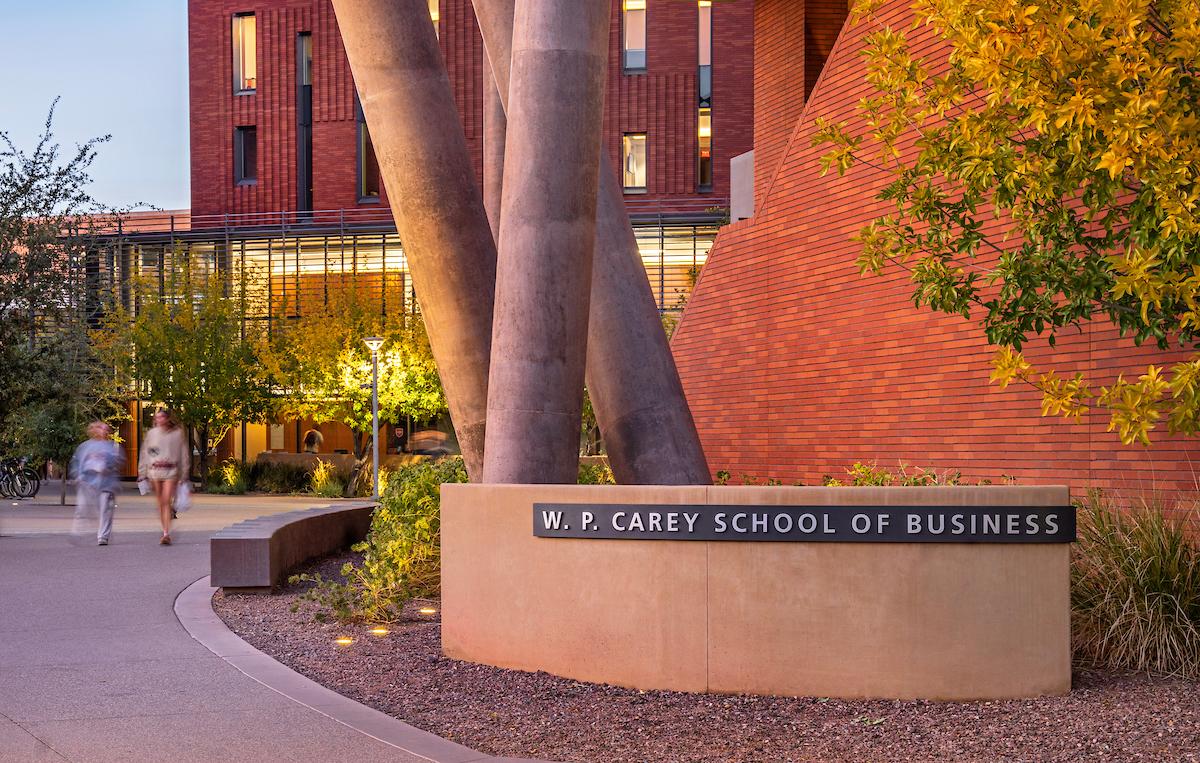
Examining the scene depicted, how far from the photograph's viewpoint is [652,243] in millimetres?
40000

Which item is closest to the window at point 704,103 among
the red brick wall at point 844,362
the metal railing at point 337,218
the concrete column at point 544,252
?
the metal railing at point 337,218

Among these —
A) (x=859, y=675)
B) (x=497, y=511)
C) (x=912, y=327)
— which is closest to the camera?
(x=859, y=675)

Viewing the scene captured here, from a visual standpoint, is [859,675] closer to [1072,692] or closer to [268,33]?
[1072,692]

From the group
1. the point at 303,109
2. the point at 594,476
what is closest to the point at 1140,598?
the point at 594,476

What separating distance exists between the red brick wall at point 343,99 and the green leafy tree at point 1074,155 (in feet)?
108

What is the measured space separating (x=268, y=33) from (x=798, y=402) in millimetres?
33615

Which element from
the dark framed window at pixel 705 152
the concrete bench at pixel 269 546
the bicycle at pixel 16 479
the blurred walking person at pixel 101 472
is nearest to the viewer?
the concrete bench at pixel 269 546

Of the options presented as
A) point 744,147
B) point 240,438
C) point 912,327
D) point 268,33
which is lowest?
point 240,438

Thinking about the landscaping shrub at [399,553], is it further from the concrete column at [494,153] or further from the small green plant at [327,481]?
the small green plant at [327,481]

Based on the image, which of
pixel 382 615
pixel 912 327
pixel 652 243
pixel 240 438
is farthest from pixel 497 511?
pixel 240 438

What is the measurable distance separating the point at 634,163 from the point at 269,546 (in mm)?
31867

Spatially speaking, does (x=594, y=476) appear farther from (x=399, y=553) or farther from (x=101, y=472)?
(x=101, y=472)

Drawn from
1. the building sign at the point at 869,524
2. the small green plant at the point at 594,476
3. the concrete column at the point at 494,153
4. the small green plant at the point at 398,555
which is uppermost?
the concrete column at the point at 494,153

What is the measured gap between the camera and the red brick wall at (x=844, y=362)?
1052cm
